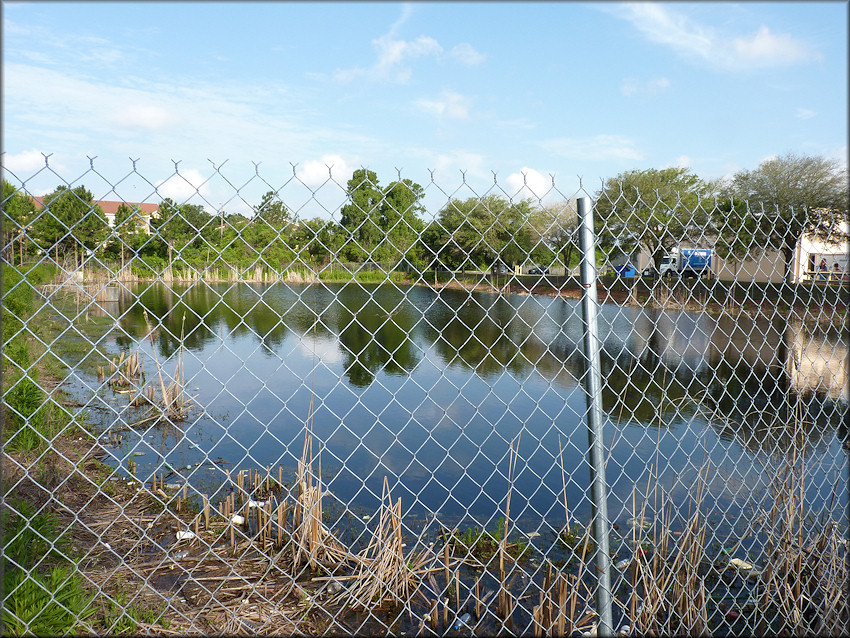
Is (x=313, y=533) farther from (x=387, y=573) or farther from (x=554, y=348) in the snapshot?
(x=554, y=348)

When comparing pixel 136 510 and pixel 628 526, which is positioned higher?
pixel 628 526

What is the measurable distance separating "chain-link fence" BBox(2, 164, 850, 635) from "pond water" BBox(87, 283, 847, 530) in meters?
0.05

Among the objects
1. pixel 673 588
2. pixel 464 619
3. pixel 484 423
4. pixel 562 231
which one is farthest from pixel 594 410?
pixel 484 423

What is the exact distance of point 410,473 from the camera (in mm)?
4918

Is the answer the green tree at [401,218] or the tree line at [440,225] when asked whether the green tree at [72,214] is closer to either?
the tree line at [440,225]

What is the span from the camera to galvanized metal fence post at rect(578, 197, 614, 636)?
1650 millimetres

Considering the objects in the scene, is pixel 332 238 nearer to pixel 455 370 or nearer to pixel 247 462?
pixel 247 462

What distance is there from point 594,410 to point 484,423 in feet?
14.8

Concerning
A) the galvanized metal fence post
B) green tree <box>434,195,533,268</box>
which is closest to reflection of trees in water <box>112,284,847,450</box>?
green tree <box>434,195,533,268</box>

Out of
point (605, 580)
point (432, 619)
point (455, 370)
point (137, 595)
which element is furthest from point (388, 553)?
point (455, 370)

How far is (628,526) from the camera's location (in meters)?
4.02

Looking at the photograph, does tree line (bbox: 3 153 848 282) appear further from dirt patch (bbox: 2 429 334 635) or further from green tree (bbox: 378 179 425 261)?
dirt patch (bbox: 2 429 334 635)

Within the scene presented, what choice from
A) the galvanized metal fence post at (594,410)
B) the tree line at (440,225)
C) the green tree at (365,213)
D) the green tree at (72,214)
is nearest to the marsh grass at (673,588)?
the galvanized metal fence post at (594,410)

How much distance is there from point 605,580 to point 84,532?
9.39 feet
